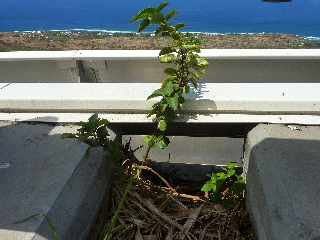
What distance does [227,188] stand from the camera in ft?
8.39

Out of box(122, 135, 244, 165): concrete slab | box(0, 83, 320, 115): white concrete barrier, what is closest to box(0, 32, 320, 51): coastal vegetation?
box(122, 135, 244, 165): concrete slab

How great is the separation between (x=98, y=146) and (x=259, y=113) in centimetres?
107

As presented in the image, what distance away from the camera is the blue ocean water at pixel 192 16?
11.1m

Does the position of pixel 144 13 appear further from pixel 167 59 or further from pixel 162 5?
pixel 167 59

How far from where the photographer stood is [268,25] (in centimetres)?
1116

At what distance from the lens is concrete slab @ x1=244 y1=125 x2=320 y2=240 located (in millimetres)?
1702

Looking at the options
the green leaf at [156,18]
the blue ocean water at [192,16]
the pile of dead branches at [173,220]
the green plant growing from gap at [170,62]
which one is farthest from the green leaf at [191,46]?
the blue ocean water at [192,16]

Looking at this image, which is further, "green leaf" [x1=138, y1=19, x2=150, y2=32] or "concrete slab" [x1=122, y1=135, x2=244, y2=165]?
"concrete slab" [x1=122, y1=135, x2=244, y2=165]

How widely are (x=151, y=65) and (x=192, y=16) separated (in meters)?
8.45

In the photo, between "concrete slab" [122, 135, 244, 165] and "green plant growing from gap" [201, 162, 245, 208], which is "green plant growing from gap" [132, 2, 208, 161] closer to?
"green plant growing from gap" [201, 162, 245, 208]

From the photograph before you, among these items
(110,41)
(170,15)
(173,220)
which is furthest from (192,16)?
(173,220)

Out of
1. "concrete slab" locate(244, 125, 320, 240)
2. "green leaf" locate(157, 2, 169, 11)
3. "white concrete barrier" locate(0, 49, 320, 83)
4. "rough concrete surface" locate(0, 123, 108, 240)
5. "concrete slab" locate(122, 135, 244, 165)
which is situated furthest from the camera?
"white concrete barrier" locate(0, 49, 320, 83)

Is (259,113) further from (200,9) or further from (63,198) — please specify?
(200,9)

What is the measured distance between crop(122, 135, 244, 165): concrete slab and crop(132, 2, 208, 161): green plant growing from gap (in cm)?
103
